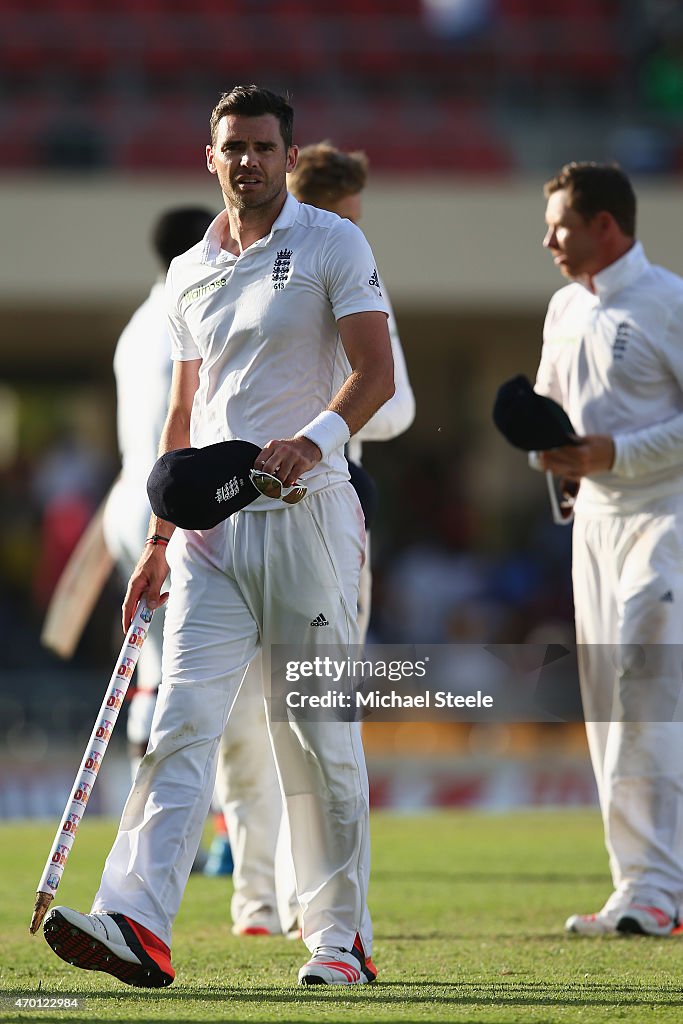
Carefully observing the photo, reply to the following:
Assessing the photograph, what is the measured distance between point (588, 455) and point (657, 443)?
205 millimetres

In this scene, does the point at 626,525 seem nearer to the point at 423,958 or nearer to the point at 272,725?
the point at 423,958

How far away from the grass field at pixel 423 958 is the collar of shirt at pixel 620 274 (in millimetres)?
1943

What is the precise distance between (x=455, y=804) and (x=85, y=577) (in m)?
4.57

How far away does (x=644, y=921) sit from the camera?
505 cm

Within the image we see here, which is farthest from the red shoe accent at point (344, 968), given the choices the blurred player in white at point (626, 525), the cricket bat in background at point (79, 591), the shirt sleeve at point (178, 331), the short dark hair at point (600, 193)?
the cricket bat in background at point (79, 591)

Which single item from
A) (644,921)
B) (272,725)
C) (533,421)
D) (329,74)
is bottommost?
(644,921)

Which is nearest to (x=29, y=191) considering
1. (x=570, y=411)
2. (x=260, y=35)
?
(x=260, y=35)

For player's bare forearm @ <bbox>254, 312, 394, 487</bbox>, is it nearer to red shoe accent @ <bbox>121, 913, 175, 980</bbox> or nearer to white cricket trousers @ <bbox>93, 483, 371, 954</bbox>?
white cricket trousers @ <bbox>93, 483, 371, 954</bbox>

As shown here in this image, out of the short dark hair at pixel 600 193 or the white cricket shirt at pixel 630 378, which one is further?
the short dark hair at pixel 600 193

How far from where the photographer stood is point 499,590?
13.8 meters

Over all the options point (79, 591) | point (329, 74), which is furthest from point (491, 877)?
point (329, 74)

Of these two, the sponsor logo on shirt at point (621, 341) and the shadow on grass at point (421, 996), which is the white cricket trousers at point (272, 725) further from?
the sponsor logo on shirt at point (621, 341)

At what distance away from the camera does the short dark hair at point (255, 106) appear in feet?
13.7

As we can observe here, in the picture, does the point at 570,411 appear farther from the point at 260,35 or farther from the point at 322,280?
the point at 260,35
